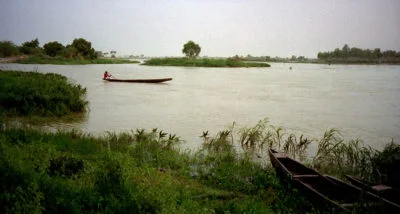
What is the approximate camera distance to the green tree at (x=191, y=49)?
102125mm

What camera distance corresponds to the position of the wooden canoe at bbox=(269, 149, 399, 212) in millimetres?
4523

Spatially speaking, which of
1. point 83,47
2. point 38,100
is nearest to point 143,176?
point 38,100

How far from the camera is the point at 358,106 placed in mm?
18797

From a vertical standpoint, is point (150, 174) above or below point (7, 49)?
below

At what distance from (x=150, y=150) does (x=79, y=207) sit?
3997 millimetres

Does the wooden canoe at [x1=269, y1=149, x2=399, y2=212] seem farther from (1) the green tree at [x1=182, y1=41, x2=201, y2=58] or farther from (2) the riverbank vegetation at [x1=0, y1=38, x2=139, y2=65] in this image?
(1) the green tree at [x1=182, y1=41, x2=201, y2=58]

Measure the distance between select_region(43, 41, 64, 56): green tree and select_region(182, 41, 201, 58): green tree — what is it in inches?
1543

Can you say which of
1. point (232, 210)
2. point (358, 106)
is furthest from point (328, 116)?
point (232, 210)

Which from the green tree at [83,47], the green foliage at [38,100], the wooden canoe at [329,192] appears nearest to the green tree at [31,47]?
the green tree at [83,47]

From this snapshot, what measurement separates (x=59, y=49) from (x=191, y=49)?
41.0m

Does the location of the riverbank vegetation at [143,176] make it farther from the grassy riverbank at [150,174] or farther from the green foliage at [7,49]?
the green foliage at [7,49]

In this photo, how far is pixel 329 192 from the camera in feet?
18.0

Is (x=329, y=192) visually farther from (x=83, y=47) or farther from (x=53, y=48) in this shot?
(x=53, y=48)

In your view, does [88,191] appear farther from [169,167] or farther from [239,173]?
[239,173]
